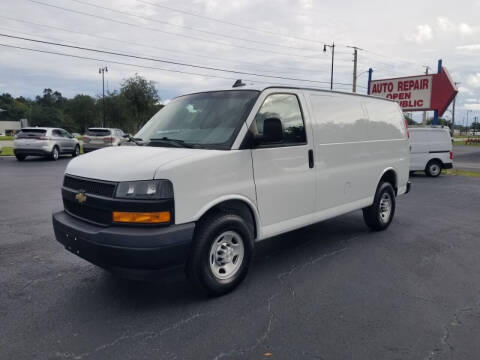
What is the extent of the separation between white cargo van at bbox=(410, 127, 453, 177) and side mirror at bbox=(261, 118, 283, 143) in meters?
12.2

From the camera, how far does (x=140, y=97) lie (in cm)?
5391

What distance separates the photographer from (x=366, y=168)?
5695 millimetres

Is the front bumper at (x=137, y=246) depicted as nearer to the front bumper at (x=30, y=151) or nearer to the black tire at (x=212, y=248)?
the black tire at (x=212, y=248)

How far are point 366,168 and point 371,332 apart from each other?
301 cm

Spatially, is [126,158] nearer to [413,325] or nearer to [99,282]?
[99,282]

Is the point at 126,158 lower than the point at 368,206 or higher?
higher

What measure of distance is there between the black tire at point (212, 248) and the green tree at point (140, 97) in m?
51.9

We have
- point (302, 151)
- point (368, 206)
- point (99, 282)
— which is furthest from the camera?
point (368, 206)

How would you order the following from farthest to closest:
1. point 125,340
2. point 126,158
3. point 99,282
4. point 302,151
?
1. point 302,151
2. point 99,282
3. point 126,158
4. point 125,340

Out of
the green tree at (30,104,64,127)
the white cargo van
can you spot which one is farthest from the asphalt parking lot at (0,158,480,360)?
the green tree at (30,104,64,127)

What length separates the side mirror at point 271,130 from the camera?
380cm

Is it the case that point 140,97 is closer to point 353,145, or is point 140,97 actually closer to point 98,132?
point 98,132

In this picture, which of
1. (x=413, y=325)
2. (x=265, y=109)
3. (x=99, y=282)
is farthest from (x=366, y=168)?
(x=99, y=282)

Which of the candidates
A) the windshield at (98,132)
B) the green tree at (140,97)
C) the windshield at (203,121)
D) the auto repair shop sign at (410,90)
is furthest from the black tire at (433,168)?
the green tree at (140,97)
